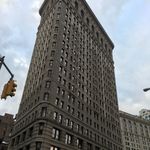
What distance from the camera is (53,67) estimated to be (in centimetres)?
Answer: 5547

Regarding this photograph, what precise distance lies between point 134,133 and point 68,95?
88310 mm

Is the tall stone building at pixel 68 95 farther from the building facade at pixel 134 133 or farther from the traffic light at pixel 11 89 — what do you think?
the building facade at pixel 134 133

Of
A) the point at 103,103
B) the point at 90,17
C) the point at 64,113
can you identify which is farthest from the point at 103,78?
the point at 64,113

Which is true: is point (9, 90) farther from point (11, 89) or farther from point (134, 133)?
point (134, 133)

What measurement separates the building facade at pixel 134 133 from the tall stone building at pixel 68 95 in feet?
144

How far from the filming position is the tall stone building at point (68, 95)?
157 feet

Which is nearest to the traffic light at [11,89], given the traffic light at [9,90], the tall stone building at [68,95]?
the traffic light at [9,90]

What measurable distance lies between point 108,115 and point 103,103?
502cm

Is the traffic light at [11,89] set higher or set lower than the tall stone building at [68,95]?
lower

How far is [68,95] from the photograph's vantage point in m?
56.3

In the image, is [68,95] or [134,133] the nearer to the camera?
[68,95]

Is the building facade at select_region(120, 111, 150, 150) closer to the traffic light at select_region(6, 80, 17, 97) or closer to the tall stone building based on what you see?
the tall stone building

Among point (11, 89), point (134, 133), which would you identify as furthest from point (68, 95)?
point (134, 133)

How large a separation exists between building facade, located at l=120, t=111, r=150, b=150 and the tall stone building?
144 feet
